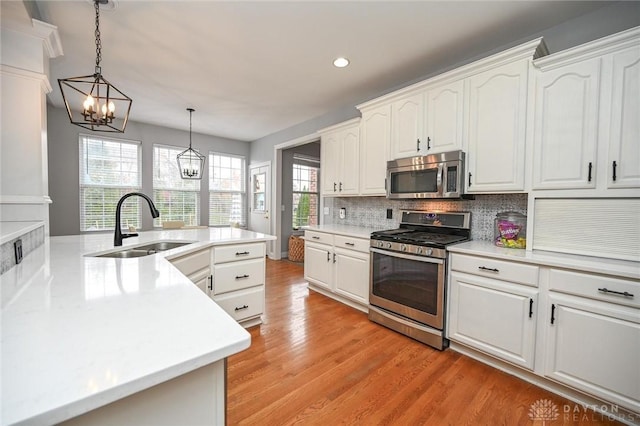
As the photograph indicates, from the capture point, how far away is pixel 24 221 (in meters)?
2.03

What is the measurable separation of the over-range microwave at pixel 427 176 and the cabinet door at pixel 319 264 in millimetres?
1104

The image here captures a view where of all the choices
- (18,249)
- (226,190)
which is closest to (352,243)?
(18,249)

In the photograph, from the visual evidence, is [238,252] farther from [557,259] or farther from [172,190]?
[172,190]

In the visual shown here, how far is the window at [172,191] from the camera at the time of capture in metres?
5.29

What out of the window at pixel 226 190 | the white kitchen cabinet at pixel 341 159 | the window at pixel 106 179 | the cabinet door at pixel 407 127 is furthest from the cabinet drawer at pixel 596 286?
the window at pixel 106 179

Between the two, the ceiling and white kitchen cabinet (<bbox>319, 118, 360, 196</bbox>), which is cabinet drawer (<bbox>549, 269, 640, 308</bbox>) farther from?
white kitchen cabinet (<bbox>319, 118, 360, 196</bbox>)

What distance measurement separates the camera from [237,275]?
2.50 metres

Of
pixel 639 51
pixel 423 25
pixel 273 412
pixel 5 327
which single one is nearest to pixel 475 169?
pixel 639 51

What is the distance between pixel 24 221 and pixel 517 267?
11.8 feet

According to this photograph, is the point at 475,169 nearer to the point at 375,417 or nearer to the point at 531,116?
the point at 531,116

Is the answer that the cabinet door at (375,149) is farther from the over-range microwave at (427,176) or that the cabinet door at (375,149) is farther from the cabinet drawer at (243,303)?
the cabinet drawer at (243,303)

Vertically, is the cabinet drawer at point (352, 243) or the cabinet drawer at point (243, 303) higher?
the cabinet drawer at point (352, 243)

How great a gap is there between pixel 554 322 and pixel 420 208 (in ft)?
5.07

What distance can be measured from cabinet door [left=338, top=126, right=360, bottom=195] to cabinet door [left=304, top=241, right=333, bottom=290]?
2.65 feet
